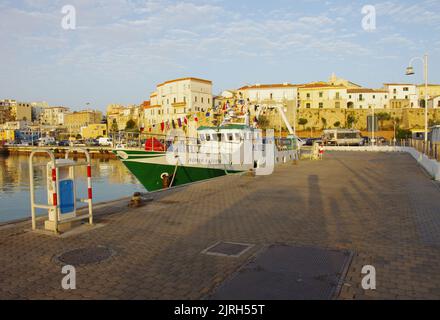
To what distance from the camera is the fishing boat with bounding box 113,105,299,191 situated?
2072 cm

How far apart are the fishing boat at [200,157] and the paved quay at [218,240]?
805 centimetres

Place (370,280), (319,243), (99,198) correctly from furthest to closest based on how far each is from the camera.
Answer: (99,198) → (319,243) → (370,280)

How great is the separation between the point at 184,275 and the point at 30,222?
501cm

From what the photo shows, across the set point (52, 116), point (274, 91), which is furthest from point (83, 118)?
point (274, 91)

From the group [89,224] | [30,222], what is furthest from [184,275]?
[30,222]

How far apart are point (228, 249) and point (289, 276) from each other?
1542 mm

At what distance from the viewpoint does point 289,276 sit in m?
5.21

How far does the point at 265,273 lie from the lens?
17.5ft

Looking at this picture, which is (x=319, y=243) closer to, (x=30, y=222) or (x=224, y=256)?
(x=224, y=256)

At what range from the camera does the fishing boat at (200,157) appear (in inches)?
816

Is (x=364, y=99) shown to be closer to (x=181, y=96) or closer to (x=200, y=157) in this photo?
(x=181, y=96)

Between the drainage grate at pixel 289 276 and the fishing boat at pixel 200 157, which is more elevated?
the fishing boat at pixel 200 157
